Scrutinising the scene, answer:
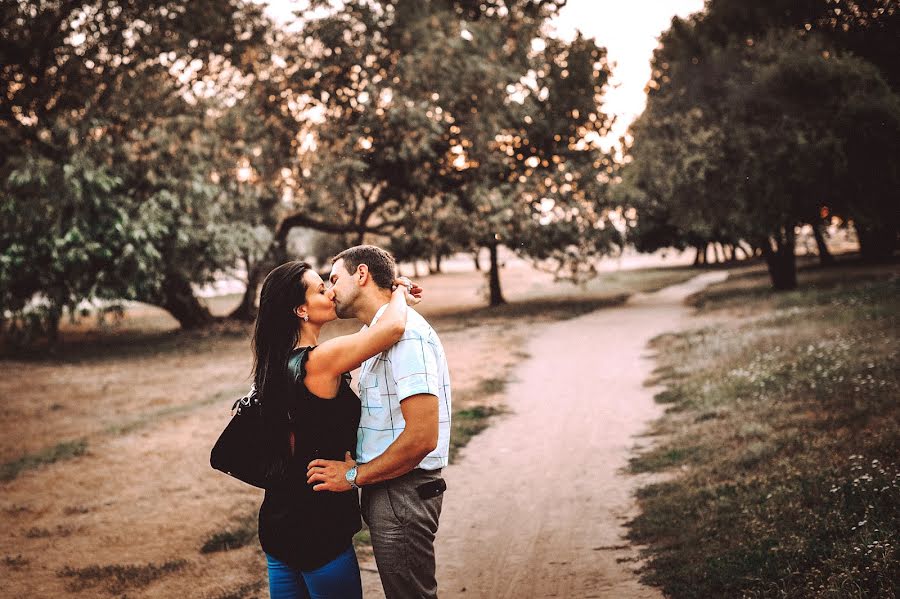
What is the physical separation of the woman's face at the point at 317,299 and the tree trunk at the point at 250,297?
24.7 m

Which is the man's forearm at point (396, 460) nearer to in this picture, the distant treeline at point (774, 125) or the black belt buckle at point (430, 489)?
the black belt buckle at point (430, 489)

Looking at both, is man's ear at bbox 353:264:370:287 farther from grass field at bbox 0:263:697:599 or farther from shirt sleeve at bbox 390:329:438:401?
grass field at bbox 0:263:697:599

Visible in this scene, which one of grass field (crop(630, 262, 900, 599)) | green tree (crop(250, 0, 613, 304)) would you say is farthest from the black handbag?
green tree (crop(250, 0, 613, 304))

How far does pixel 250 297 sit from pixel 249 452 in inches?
1029

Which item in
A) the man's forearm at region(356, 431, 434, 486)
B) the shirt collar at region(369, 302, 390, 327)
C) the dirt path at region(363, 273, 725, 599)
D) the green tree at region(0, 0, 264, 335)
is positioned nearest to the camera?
the man's forearm at region(356, 431, 434, 486)

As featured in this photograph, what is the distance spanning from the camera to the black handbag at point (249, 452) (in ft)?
9.83

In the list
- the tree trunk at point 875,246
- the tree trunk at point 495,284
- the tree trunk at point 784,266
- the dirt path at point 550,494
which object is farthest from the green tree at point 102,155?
the tree trunk at point 875,246

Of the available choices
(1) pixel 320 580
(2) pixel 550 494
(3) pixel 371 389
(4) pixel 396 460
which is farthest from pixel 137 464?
(4) pixel 396 460

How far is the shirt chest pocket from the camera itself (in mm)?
3066

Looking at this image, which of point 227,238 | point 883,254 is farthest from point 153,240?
point 883,254

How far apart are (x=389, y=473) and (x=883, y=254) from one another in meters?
40.8

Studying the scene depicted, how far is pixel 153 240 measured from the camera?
19.2 meters

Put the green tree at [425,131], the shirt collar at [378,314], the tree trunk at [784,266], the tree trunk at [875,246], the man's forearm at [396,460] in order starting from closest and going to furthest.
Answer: the man's forearm at [396,460] → the shirt collar at [378,314] → the green tree at [425,131] → the tree trunk at [784,266] → the tree trunk at [875,246]

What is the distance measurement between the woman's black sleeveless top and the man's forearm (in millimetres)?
150
